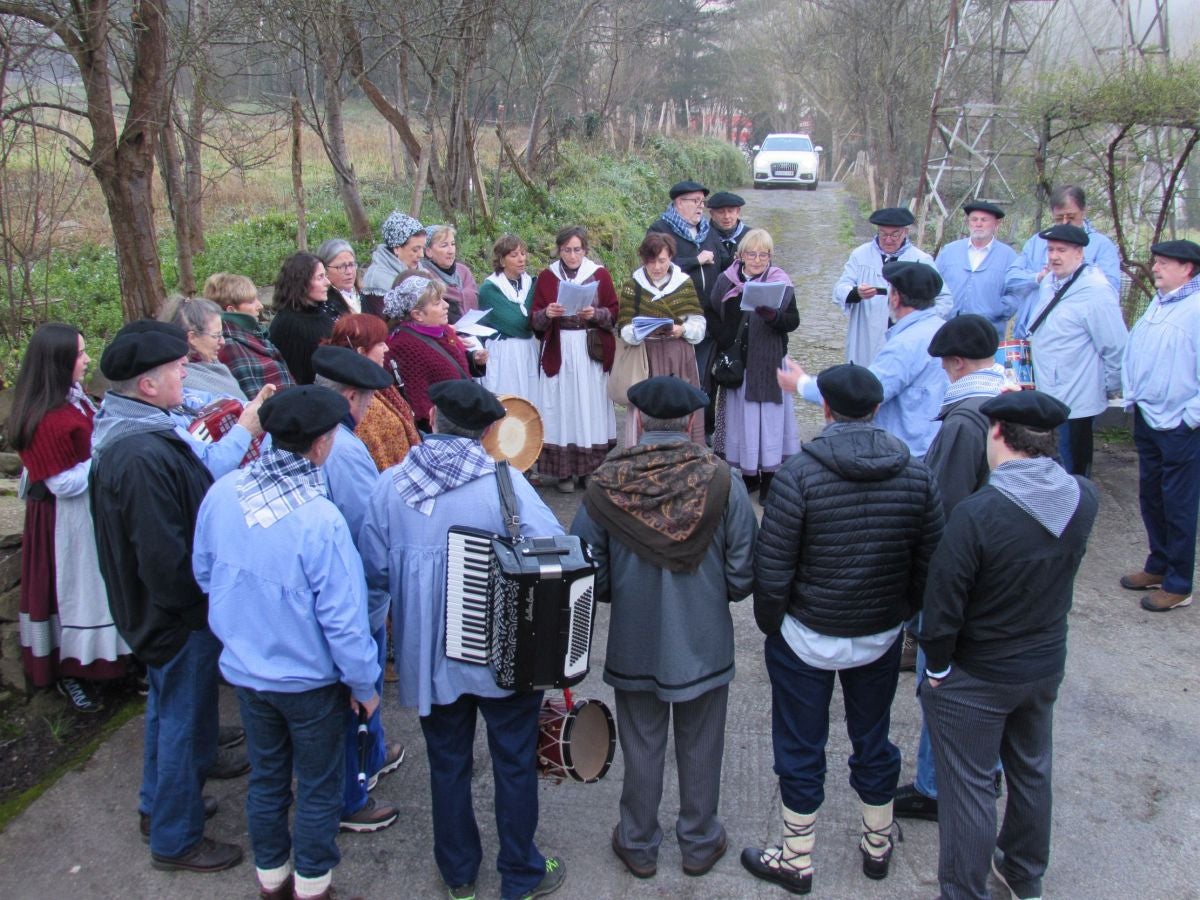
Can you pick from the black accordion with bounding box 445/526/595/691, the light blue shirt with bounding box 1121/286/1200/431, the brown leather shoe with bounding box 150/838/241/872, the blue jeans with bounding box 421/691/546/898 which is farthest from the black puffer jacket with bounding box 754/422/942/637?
the light blue shirt with bounding box 1121/286/1200/431

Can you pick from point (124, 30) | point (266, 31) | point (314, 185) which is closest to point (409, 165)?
point (314, 185)

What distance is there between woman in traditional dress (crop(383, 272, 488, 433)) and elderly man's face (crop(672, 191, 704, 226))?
104 inches

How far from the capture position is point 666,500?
3.04 m

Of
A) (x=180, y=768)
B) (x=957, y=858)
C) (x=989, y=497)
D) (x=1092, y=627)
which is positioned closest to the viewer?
(x=989, y=497)

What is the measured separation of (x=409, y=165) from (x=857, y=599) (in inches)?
526

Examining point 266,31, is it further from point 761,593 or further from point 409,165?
point 761,593

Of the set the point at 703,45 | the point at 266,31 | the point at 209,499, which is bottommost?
the point at 209,499

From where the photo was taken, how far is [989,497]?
2.85m

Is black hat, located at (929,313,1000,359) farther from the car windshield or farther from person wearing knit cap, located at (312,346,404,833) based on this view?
the car windshield

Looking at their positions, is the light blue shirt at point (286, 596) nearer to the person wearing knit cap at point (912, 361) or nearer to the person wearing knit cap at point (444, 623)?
the person wearing knit cap at point (444, 623)

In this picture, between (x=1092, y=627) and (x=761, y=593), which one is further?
(x=1092, y=627)

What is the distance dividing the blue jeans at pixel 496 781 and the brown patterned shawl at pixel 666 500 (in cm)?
63

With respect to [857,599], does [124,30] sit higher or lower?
higher

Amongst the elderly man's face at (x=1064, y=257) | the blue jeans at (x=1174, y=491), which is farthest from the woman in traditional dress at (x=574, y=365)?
the blue jeans at (x=1174, y=491)
